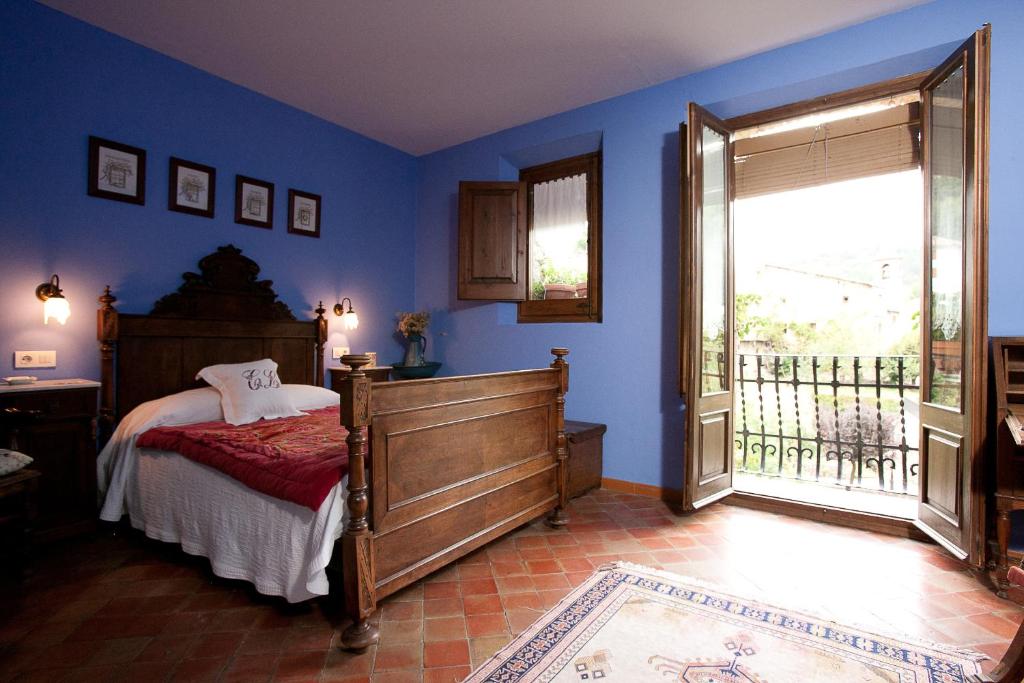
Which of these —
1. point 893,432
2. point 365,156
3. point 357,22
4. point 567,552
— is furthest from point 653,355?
point 365,156

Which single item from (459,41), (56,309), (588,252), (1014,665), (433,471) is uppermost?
(459,41)

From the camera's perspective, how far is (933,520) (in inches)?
102

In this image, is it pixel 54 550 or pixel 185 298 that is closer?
pixel 54 550

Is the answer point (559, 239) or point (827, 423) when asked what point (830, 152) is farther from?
point (827, 423)

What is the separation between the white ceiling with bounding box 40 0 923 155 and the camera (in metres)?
2.82

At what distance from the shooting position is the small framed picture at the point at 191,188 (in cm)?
335

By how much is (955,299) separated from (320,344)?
165 inches

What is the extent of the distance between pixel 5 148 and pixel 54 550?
2187 mm

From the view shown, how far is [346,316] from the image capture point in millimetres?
4379

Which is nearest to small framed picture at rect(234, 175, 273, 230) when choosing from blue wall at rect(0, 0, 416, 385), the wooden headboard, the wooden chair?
blue wall at rect(0, 0, 416, 385)

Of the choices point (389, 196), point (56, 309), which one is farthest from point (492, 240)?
point (56, 309)

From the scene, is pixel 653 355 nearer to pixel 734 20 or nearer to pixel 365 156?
pixel 734 20

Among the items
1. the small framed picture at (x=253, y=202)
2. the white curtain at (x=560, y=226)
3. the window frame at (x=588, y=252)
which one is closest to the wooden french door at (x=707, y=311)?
the window frame at (x=588, y=252)

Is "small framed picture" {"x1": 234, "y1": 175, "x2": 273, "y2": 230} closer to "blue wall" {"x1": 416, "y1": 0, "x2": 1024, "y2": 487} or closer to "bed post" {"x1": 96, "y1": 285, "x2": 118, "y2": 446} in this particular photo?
"bed post" {"x1": 96, "y1": 285, "x2": 118, "y2": 446}
